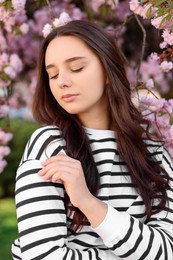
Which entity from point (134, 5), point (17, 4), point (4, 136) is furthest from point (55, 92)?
point (4, 136)

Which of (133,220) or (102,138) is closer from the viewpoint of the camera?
(133,220)

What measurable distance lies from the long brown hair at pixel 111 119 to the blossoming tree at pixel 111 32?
317 mm

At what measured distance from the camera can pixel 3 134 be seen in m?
4.13

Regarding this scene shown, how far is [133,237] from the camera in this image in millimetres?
2178

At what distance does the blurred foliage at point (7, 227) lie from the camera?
441cm

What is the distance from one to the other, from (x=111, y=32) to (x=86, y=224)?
2277 mm

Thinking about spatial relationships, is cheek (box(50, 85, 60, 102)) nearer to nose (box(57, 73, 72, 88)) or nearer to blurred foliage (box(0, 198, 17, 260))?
nose (box(57, 73, 72, 88))

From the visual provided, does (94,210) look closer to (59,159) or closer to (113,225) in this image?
(113,225)

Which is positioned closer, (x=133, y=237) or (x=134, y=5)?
(x=133, y=237)

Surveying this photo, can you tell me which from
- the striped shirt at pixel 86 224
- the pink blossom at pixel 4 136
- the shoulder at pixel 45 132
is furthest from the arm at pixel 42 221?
the pink blossom at pixel 4 136

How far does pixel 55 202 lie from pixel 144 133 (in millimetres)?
703

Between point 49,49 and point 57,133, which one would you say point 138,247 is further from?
point 49,49

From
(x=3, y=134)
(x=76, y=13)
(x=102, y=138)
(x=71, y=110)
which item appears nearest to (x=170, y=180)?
(x=102, y=138)

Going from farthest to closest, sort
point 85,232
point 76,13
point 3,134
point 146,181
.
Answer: point 76,13 → point 3,134 → point 146,181 → point 85,232
